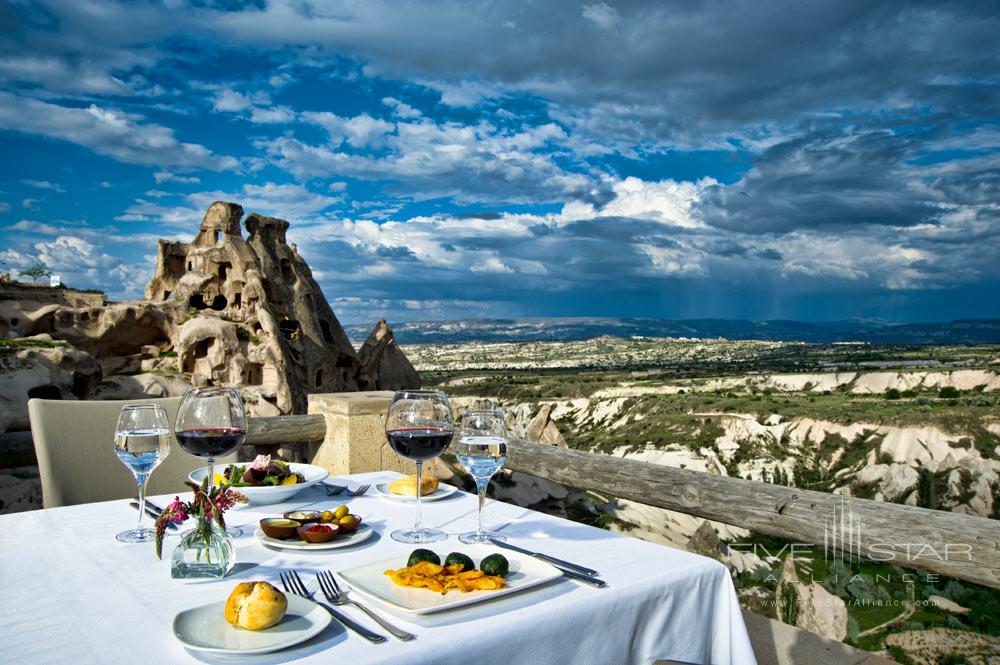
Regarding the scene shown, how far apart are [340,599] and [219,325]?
21.8m

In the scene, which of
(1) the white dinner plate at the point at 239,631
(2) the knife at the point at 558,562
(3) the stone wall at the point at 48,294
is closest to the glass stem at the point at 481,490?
(2) the knife at the point at 558,562

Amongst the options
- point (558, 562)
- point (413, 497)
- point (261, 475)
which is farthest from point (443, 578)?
point (261, 475)

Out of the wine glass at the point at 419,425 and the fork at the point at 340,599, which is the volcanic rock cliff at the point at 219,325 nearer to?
the wine glass at the point at 419,425

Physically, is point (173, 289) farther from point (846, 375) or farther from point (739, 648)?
point (846, 375)

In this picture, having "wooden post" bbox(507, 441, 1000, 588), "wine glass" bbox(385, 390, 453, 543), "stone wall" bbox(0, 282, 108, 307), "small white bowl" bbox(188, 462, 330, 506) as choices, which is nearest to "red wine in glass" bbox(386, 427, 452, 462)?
"wine glass" bbox(385, 390, 453, 543)

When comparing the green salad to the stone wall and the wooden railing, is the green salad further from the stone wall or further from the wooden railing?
the stone wall

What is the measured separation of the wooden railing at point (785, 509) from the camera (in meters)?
2.73

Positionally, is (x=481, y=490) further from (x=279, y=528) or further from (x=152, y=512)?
(x=152, y=512)

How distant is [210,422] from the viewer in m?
1.85

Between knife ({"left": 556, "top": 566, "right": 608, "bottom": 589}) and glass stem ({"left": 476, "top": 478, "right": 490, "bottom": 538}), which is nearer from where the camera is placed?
knife ({"left": 556, "top": 566, "right": 608, "bottom": 589})

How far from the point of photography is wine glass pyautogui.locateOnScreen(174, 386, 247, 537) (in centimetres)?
183

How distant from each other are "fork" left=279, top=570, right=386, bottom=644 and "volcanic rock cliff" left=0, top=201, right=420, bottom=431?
16893 millimetres

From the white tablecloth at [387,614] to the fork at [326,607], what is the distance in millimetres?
15

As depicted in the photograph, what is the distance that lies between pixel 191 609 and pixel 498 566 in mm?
617
